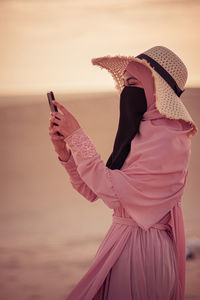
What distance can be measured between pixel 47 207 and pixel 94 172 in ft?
30.6

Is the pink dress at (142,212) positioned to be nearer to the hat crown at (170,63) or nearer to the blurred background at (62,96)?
the hat crown at (170,63)

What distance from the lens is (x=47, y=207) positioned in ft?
37.1

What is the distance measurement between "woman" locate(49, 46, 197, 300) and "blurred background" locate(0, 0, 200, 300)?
490 cm

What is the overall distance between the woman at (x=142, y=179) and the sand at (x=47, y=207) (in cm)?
301

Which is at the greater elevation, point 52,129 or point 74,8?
point 74,8

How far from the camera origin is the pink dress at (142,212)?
7.08 ft

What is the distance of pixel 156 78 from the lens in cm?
222

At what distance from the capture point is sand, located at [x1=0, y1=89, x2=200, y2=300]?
5980 mm

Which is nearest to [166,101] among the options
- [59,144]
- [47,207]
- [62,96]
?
[59,144]

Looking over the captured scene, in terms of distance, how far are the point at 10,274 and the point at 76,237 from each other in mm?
3107

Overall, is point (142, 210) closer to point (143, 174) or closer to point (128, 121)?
point (143, 174)

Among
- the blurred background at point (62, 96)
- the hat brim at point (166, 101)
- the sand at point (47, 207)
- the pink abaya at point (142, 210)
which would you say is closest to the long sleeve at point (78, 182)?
the pink abaya at point (142, 210)

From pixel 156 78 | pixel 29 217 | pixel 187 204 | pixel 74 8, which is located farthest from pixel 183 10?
pixel 156 78

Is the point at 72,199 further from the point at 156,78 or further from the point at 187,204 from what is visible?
the point at 156,78
